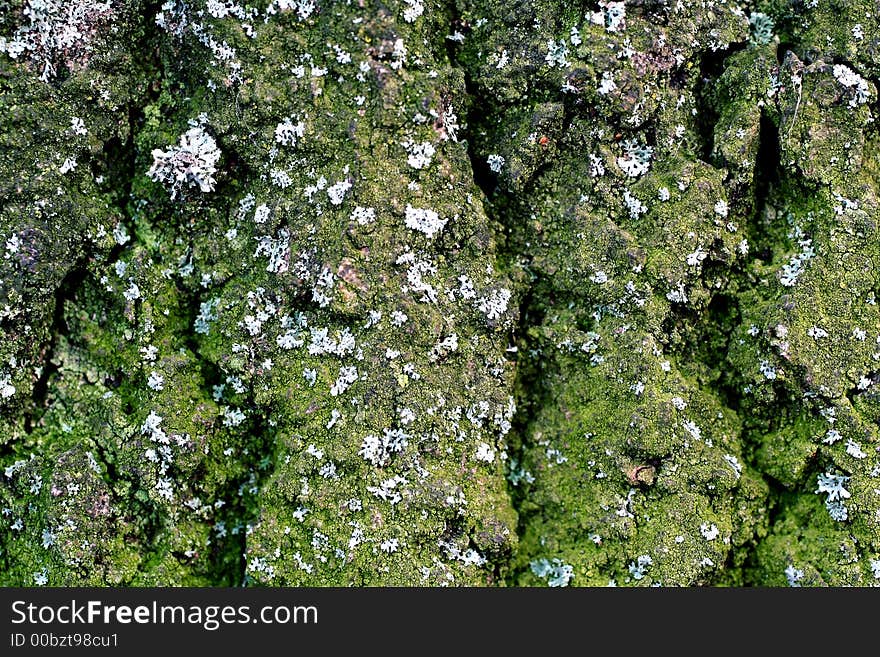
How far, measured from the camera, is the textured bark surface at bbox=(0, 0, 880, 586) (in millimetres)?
3436

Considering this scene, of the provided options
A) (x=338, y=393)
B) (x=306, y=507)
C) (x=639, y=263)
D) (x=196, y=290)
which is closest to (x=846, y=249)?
(x=639, y=263)

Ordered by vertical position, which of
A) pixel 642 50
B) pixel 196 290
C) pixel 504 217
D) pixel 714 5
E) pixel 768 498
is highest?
pixel 714 5

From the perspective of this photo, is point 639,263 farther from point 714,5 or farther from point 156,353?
point 156,353

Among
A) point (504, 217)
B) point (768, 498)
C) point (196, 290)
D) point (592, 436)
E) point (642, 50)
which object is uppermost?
point (642, 50)

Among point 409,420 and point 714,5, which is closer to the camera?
point 409,420

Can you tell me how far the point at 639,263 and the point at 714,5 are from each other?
123 cm

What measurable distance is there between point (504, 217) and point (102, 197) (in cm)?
177

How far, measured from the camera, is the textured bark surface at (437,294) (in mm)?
3436

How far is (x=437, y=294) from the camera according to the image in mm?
3514

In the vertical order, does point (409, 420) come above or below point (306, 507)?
above

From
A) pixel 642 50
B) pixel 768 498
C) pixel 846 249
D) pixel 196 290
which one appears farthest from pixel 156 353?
pixel 846 249

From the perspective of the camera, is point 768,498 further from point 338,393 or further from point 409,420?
point 338,393

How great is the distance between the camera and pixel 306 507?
134 inches

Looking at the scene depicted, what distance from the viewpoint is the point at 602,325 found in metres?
3.58
